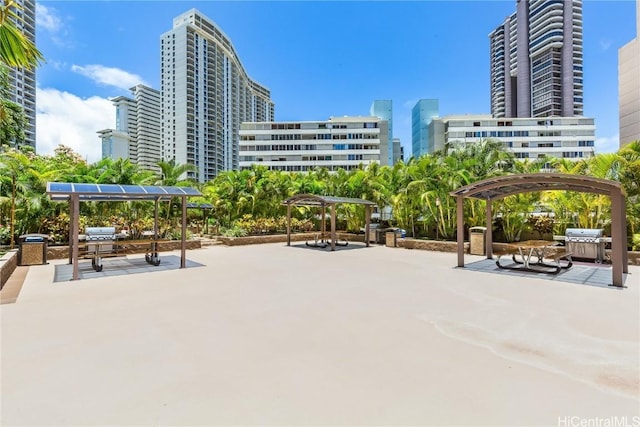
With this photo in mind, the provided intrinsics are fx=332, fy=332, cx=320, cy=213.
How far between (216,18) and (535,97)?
331 ft

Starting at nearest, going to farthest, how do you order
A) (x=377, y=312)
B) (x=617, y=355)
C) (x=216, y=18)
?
(x=617, y=355)
(x=377, y=312)
(x=216, y=18)

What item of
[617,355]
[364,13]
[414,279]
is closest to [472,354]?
[617,355]

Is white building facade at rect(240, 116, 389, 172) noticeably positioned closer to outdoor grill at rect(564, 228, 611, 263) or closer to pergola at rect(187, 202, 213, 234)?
pergola at rect(187, 202, 213, 234)

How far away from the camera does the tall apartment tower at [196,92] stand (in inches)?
3597

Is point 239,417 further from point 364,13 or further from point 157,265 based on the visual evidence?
point 364,13

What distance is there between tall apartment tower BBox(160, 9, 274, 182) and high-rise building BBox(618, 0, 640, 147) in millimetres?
83959

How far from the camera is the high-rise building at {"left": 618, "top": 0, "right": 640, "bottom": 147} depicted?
4234 centimetres

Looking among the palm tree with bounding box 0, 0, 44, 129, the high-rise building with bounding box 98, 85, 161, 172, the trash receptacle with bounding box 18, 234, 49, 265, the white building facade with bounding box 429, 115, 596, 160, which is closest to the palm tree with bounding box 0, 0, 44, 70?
the palm tree with bounding box 0, 0, 44, 129

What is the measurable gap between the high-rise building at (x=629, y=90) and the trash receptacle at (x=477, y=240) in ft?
152

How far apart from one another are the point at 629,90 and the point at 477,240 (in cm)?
4947

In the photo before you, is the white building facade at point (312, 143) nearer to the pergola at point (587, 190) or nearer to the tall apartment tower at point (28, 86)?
the tall apartment tower at point (28, 86)

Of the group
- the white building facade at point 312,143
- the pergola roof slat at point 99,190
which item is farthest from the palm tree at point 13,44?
the white building facade at point 312,143

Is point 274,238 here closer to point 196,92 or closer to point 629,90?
point 629,90

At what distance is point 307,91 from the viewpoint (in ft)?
251
